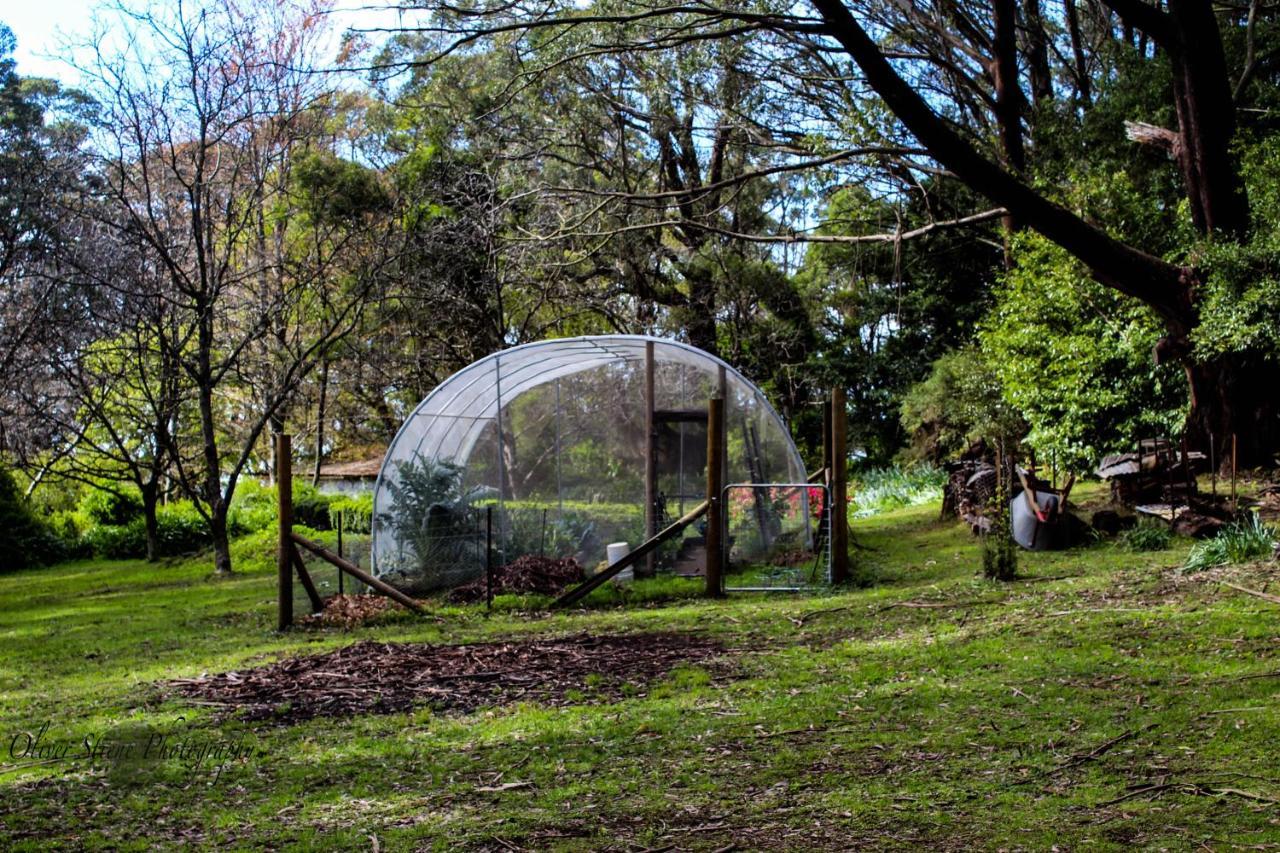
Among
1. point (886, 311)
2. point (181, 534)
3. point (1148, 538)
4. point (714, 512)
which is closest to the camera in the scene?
point (714, 512)

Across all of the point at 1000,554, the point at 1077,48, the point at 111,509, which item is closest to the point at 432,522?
the point at 1000,554

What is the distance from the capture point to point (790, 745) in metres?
6.04

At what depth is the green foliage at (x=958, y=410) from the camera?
1848 cm

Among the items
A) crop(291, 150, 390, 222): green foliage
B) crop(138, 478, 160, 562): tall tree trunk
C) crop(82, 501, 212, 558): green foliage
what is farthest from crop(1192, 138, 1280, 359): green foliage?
crop(82, 501, 212, 558): green foliage

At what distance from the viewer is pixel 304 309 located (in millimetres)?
20500

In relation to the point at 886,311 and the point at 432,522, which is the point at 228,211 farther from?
the point at 886,311

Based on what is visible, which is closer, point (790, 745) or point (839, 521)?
point (790, 745)

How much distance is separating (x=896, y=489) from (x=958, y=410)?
2.26 m

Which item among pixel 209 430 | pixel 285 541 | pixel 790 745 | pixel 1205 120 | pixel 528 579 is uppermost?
pixel 1205 120

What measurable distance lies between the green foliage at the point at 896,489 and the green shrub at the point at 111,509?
1467 cm

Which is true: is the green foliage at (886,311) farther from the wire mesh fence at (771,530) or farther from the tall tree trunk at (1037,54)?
the wire mesh fence at (771,530)

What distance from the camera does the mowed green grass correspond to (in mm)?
4781

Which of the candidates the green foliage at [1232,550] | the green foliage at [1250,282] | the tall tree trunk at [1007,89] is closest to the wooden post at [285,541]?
the green foliage at [1232,550]

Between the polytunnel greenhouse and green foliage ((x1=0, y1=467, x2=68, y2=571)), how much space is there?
11322 mm
